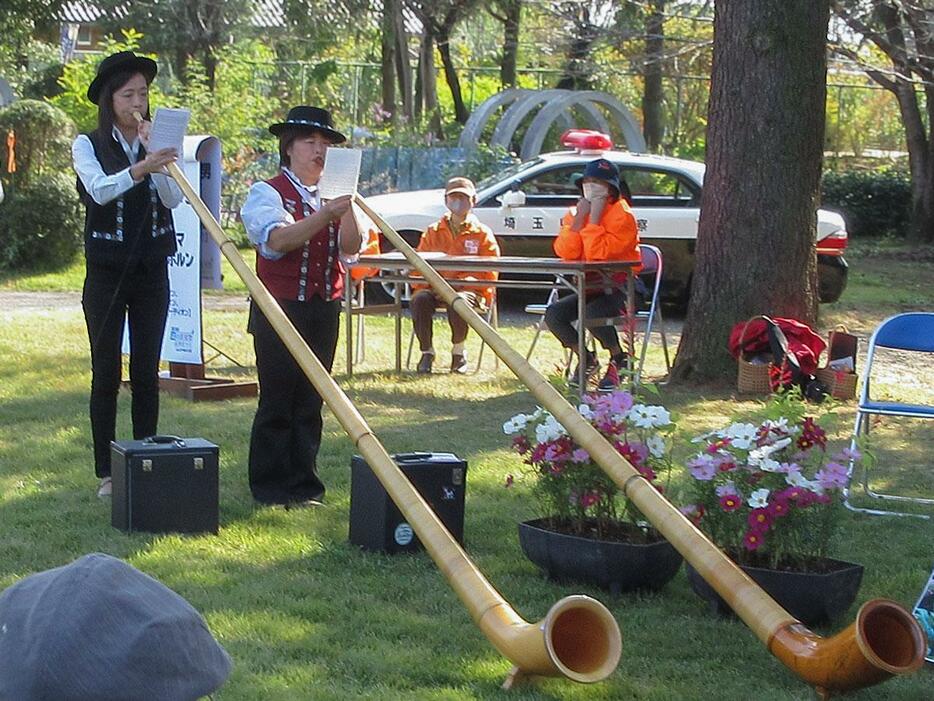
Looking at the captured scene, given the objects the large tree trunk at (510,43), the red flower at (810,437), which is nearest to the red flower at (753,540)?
the red flower at (810,437)

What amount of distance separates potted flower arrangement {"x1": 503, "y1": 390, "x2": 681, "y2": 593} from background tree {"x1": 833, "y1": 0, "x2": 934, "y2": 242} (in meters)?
15.1

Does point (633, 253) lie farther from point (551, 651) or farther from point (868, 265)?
point (868, 265)

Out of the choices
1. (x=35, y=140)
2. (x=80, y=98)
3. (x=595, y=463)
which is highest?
(x=80, y=98)

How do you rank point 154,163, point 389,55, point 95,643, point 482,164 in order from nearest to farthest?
1. point 95,643
2. point 154,163
3. point 482,164
4. point 389,55

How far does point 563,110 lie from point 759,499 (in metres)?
19.7

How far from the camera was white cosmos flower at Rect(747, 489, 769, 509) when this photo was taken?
4.89 meters

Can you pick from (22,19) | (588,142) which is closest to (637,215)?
(588,142)

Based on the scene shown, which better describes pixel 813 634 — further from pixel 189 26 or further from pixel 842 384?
pixel 189 26

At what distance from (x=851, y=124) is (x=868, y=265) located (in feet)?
41.7

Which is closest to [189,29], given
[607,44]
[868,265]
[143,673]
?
[607,44]

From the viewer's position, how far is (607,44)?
24875mm

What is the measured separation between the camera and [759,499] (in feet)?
16.1

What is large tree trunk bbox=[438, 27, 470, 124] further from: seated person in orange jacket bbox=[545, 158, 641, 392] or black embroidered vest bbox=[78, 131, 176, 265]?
black embroidered vest bbox=[78, 131, 176, 265]

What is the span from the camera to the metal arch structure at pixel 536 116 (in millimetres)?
22672
